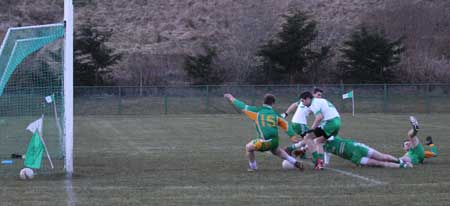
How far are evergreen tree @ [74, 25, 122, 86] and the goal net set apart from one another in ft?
98.9

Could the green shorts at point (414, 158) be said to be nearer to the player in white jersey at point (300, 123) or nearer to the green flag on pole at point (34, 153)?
the player in white jersey at point (300, 123)

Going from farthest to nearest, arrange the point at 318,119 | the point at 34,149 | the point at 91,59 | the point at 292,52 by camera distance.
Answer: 1. the point at 292,52
2. the point at 91,59
3. the point at 318,119
4. the point at 34,149

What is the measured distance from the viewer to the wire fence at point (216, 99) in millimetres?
45656

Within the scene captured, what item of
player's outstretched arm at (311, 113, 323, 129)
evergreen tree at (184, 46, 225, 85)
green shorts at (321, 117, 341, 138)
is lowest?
green shorts at (321, 117, 341, 138)

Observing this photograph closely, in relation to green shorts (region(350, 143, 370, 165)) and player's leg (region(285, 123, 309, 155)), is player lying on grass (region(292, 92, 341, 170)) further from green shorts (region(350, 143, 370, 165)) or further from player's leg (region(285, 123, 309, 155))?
player's leg (region(285, 123, 309, 155))

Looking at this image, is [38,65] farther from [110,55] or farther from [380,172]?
[110,55]

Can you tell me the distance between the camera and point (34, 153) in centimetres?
1338

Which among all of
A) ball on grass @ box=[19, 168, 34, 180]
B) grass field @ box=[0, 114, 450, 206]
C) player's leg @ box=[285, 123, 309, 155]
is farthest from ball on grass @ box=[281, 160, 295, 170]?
ball on grass @ box=[19, 168, 34, 180]

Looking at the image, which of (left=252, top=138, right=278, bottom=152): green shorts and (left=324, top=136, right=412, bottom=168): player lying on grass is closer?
(left=252, top=138, right=278, bottom=152): green shorts

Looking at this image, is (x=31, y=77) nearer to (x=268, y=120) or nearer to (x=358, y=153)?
(x=268, y=120)

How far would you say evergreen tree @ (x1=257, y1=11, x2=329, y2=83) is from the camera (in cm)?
5394

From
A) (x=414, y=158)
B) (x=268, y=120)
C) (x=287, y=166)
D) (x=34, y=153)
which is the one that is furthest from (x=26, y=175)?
(x=414, y=158)

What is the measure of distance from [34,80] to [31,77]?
0.80ft

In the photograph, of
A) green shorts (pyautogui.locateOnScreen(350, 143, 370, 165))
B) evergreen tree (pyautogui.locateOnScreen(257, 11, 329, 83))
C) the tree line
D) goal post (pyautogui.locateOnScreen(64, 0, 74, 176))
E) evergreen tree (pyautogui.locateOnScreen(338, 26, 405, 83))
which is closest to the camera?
goal post (pyautogui.locateOnScreen(64, 0, 74, 176))
